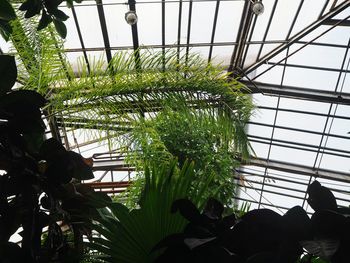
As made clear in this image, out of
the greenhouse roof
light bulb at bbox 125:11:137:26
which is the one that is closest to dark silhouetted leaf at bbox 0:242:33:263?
the greenhouse roof

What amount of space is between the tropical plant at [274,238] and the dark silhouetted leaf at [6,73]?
56cm

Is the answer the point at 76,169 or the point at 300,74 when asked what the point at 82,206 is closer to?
the point at 76,169

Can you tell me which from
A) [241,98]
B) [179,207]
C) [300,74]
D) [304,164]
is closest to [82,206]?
[179,207]

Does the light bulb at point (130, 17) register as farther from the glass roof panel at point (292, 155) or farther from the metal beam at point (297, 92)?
the glass roof panel at point (292, 155)

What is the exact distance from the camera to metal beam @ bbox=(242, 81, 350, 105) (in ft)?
35.0

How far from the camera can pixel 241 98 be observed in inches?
133

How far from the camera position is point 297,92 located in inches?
430

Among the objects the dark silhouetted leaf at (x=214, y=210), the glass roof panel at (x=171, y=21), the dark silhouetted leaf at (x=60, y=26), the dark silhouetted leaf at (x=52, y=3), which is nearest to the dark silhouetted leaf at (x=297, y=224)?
the dark silhouetted leaf at (x=214, y=210)

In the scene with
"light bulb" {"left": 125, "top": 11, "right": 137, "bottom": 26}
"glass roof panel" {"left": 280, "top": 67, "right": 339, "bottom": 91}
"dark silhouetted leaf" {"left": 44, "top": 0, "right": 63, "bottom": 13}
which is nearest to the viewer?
"dark silhouetted leaf" {"left": 44, "top": 0, "right": 63, "bottom": 13}

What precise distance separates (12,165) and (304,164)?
43.4 feet

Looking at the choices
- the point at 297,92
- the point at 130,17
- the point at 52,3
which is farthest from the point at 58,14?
the point at 297,92

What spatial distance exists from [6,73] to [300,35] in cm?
923

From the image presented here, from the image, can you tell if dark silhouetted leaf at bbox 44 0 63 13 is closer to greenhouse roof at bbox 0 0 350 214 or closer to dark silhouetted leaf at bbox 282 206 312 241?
dark silhouetted leaf at bbox 282 206 312 241

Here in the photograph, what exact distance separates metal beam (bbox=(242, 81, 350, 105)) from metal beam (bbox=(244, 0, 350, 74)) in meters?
0.81
